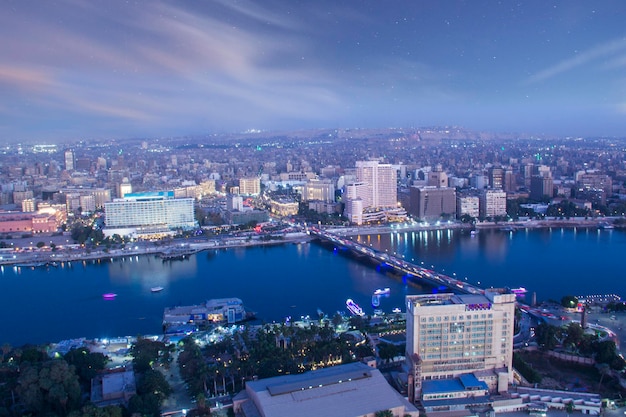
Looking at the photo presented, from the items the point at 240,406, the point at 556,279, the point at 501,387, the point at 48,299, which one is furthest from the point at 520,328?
the point at 48,299

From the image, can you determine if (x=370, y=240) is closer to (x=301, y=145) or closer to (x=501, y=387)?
(x=501, y=387)

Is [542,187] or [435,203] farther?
[542,187]

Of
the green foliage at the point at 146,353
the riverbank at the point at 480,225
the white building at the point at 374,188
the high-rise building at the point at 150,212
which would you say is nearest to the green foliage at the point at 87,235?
the high-rise building at the point at 150,212

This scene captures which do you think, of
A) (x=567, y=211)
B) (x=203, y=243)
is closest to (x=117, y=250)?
(x=203, y=243)

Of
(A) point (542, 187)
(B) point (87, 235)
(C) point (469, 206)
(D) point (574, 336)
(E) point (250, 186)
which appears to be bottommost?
(D) point (574, 336)

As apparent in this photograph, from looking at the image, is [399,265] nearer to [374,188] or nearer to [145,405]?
[145,405]

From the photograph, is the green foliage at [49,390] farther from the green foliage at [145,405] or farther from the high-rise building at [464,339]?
the high-rise building at [464,339]
